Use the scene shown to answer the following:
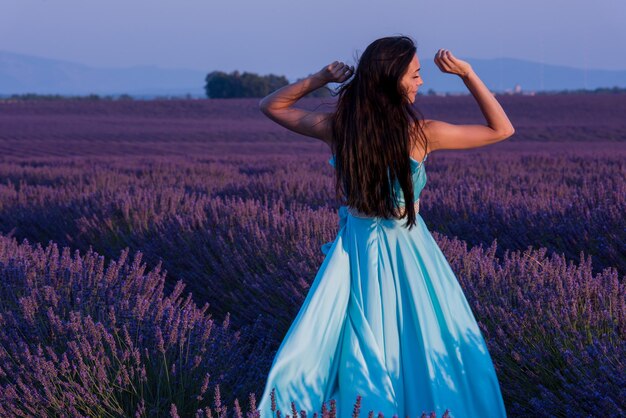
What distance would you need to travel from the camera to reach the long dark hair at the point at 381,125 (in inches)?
93.9

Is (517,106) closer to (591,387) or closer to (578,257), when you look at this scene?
(578,257)

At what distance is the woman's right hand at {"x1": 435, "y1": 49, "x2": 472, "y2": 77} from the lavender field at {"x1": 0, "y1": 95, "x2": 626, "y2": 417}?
736mm

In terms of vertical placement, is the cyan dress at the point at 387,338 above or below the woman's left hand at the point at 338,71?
below

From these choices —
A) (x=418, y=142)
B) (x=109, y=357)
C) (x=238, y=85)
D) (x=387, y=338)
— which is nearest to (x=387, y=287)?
(x=387, y=338)

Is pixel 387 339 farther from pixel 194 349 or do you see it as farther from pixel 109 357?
pixel 109 357

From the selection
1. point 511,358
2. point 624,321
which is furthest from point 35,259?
point 624,321

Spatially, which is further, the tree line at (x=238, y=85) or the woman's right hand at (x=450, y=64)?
the tree line at (x=238, y=85)

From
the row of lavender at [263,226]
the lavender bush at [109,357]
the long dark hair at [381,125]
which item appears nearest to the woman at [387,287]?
the long dark hair at [381,125]

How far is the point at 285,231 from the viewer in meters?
4.47

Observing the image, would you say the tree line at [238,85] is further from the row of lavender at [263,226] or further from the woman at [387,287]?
the woman at [387,287]

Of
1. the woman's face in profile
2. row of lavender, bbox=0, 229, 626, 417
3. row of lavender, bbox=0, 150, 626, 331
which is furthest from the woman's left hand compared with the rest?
row of lavender, bbox=0, 150, 626, 331

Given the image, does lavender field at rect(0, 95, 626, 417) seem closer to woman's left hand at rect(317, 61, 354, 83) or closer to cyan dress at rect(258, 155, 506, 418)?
cyan dress at rect(258, 155, 506, 418)

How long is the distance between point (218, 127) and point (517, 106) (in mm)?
8731

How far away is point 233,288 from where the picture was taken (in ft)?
13.9
